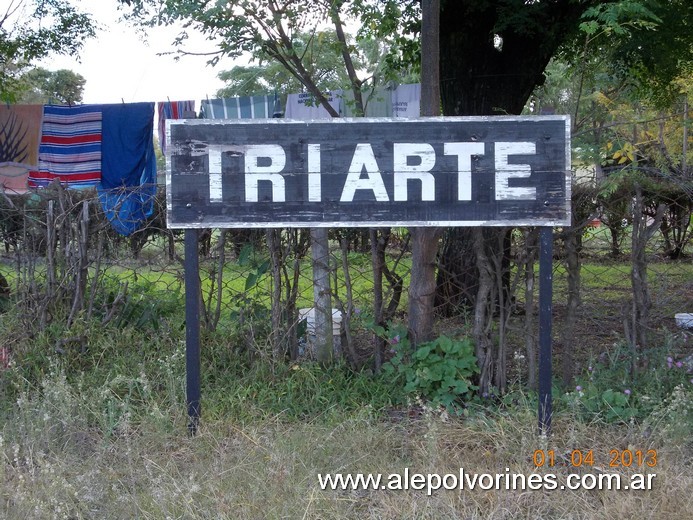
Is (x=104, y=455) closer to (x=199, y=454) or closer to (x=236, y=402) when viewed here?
(x=199, y=454)

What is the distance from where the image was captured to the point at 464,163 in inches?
158

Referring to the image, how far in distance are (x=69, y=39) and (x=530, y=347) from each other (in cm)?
764

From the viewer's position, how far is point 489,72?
6820 mm

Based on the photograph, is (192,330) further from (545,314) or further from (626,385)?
(626,385)

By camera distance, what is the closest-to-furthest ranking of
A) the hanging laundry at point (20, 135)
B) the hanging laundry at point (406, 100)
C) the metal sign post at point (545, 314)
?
the metal sign post at point (545, 314)
the hanging laundry at point (20, 135)
the hanging laundry at point (406, 100)

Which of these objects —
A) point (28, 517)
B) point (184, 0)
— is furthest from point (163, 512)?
point (184, 0)

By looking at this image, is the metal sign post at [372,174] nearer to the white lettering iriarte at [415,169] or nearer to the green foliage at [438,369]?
the white lettering iriarte at [415,169]

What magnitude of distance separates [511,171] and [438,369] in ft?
4.45

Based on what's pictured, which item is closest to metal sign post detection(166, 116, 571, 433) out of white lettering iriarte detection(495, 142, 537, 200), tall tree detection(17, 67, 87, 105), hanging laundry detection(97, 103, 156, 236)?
white lettering iriarte detection(495, 142, 537, 200)

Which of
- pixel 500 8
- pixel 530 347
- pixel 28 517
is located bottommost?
pixel 28 517

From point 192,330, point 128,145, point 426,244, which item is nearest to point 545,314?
point 426,244

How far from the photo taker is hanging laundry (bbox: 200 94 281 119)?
400 inches
